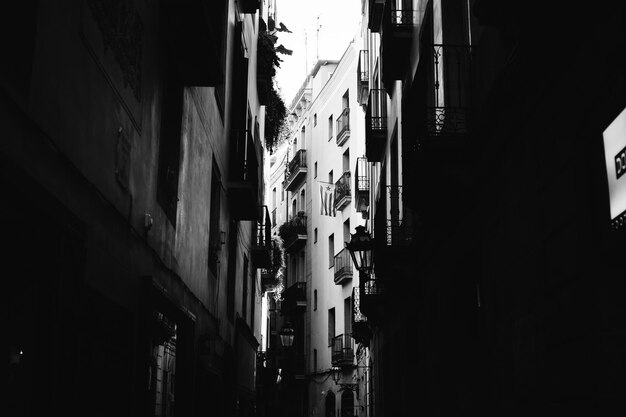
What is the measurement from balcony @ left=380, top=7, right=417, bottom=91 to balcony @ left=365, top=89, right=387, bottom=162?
138 inches

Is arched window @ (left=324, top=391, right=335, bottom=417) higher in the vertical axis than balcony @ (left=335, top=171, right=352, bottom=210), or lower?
lower

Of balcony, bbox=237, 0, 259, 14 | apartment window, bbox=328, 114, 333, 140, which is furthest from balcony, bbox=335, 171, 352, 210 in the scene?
balcony, bbox=237, 0, 259, 14

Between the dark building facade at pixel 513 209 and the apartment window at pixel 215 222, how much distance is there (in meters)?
3.30

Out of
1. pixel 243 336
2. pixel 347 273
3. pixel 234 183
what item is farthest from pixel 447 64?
pixel 347 273

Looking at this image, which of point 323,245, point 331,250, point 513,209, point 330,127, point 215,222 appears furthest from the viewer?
point 330,127

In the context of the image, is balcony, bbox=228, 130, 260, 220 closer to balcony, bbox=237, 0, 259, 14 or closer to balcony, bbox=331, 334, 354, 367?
balcony, bbox=237, 0, 259, 14

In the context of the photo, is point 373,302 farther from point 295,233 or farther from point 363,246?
point 295,233

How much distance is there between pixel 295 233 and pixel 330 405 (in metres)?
10.4

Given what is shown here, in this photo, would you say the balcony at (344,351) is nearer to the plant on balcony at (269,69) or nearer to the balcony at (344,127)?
the balcony at (344,127)

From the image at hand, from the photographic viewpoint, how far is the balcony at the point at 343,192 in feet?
124

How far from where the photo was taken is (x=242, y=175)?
665 inches

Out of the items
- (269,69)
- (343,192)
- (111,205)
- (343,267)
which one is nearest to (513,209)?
(111,205)

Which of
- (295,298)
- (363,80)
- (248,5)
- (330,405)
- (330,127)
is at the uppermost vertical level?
(330,127)

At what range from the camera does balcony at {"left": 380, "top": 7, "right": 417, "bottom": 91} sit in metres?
15.8
